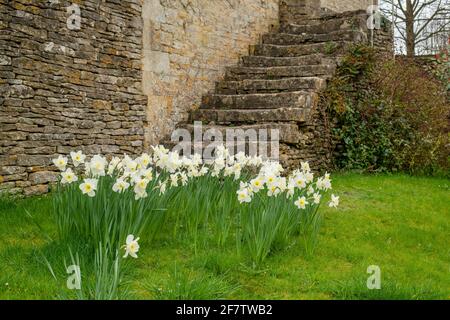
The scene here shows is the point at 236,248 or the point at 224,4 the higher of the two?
→ the point at 224,4

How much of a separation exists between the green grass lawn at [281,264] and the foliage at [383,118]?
3.22 metres

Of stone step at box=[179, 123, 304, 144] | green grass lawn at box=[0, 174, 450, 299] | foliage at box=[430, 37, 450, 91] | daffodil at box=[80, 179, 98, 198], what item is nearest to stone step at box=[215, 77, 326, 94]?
stone step at box=[179, 123, 304, 144]

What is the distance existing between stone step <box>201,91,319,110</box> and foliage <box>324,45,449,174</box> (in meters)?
0.55

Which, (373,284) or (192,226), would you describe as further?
(192,226)

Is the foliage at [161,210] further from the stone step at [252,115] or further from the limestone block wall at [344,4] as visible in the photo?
the limestone block wall at [344,4]

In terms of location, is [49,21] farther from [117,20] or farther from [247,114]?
[247,114]

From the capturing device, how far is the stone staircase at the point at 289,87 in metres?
7.95

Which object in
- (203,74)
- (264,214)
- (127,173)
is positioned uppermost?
(203,74)

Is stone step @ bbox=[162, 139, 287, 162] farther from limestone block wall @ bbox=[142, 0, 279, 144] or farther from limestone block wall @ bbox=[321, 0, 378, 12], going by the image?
limestone block wall @ bbox=[321, 0, 378, 12]

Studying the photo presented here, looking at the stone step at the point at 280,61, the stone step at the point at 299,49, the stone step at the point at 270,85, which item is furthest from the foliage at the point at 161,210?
the stone step at the point at 299,49

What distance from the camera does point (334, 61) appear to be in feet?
30.1

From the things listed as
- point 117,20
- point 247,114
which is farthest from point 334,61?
point 117,20
